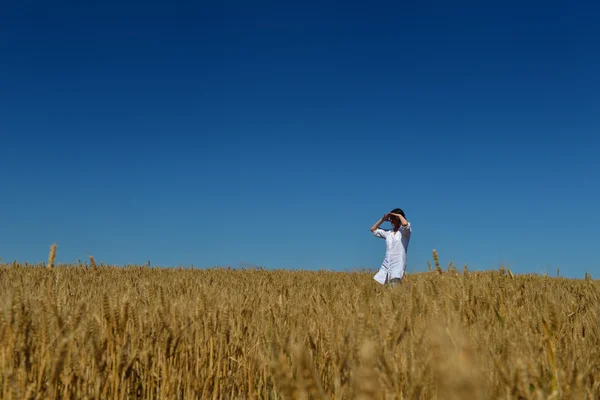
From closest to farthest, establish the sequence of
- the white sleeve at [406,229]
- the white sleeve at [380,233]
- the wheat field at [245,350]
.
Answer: the wheat field at [245,350]
the white sleeve at [406,229]
the white sleeve at [380,233]

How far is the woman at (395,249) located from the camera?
8.45 meters

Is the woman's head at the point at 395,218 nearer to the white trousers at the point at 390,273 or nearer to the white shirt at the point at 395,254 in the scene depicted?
the white shirt at the point at 395,254

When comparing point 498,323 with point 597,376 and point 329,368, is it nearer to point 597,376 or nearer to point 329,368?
point 597,376

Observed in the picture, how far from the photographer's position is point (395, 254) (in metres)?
8.59

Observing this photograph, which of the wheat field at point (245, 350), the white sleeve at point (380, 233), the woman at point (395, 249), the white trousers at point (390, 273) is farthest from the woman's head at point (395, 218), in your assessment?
the wheat field at point (245, 350)

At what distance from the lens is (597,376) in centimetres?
238

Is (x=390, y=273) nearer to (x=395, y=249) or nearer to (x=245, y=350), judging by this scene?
(x=395, y=249)

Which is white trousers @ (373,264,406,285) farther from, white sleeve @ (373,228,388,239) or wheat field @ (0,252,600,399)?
wheat field @ (0,252,600,399)

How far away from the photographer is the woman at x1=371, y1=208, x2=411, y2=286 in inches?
333

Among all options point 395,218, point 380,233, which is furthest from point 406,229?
point 380,233

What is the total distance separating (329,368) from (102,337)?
3.92ft

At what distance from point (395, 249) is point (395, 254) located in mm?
90

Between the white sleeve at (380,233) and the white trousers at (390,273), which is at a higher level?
the white sleeve at (380,233)

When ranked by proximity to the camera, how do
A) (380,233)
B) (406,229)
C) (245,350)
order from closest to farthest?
1. (245,350)
2. (406,229)
3. (380,233)
